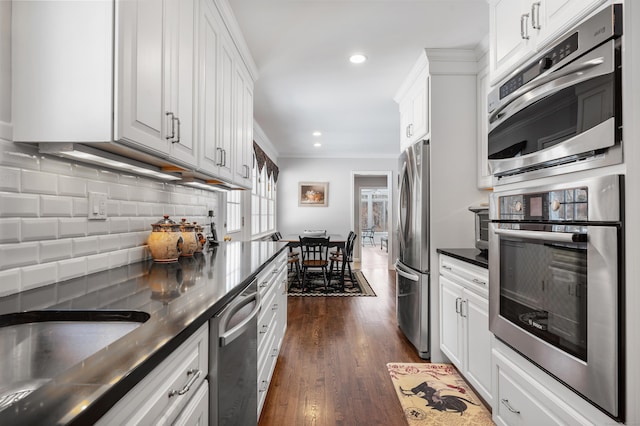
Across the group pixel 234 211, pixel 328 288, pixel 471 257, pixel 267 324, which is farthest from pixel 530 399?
pixel 328 288

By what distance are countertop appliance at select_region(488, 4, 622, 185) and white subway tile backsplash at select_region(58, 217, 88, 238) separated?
1799 mm

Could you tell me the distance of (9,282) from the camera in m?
1.06

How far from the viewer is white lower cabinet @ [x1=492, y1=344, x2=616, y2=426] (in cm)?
114

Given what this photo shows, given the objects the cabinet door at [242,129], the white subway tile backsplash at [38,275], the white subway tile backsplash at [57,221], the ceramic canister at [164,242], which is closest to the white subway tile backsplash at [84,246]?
the white subway tile backsplash at [57,221]

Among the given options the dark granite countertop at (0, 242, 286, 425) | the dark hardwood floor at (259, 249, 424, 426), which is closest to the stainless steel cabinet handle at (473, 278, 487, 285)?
the dark hardwood floor at (259, 249, 424, 426)

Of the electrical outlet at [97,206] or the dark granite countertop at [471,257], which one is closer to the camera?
the electrical outlet at [97,206]

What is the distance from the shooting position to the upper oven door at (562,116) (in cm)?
102

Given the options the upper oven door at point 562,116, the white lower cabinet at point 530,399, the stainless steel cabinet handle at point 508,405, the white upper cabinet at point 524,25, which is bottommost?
the stainless steel cabinet handle at point 508,405

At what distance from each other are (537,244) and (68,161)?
1820 mm

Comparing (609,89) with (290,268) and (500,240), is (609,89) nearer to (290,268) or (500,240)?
(500,240)

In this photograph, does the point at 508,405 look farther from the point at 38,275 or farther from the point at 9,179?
the point at 9,179

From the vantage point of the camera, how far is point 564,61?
3.99 feet

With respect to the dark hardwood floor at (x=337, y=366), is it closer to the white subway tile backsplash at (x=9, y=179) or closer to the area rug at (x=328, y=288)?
the area rug at (x=328, y=288)

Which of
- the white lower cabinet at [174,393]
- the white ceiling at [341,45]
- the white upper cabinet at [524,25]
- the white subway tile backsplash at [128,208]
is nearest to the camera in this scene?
the white lower cabinet at [174,393]
